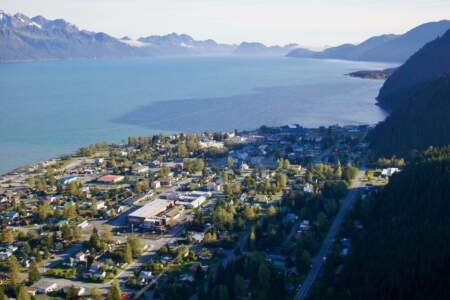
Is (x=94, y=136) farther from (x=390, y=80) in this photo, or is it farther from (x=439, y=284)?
(x=390, y=80)

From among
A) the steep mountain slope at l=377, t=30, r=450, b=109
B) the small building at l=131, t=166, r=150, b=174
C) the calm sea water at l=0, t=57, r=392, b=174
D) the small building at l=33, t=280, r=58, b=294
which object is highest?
the steep mountain slope at l=377, t=30, r=450, b=109

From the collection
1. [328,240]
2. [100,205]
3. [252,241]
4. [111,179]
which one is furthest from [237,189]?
[111,179]

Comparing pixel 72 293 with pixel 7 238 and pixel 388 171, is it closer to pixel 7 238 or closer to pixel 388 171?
pixel 7 238

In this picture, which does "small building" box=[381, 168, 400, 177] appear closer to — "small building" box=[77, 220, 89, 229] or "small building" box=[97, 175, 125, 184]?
"small building" box=[97, 175, 125, 184]

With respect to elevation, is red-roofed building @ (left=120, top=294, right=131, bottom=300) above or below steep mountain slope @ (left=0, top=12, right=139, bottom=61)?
below

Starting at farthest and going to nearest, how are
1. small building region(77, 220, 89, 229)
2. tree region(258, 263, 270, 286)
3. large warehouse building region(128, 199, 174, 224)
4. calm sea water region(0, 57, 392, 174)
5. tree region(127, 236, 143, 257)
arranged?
calm sea water region(0, 57, 392, 174), large warehouse building region(128, 199, 174, 224), small building region(77, 220, 89, 229), tree region(127, 236, 143, 257), tree region(258, 263, 270, 286)

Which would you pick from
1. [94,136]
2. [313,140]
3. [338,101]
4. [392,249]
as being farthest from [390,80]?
[392,249]

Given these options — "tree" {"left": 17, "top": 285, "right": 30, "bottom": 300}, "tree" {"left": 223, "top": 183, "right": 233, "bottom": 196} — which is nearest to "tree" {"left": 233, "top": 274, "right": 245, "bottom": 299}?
"tree" {"left": 17, "top": 285, "right": 30, "bottom": 300}

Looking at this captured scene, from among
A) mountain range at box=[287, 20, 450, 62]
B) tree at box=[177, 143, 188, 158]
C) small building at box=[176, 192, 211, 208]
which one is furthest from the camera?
mountain range at box=[287, 20, 450, 62]
